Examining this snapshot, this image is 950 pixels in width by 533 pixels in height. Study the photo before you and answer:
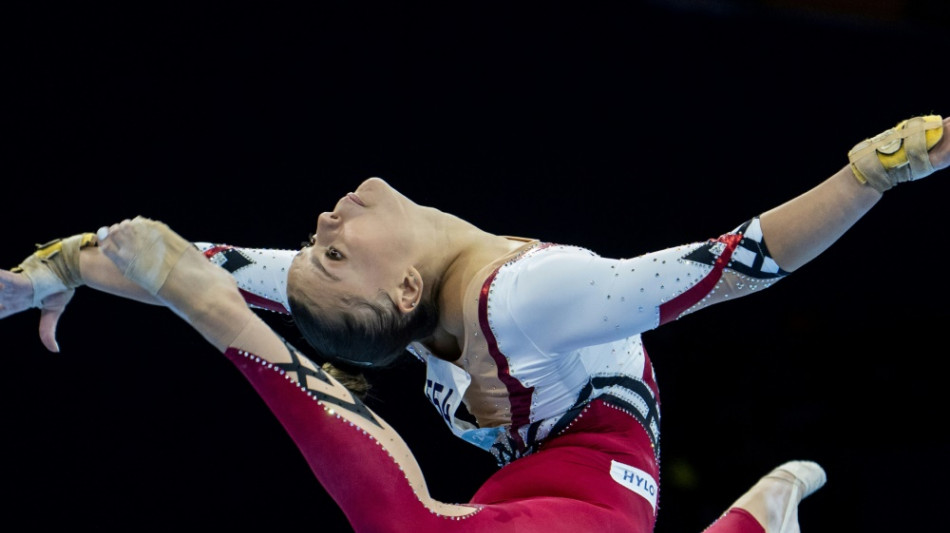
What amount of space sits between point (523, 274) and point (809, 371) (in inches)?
68.0

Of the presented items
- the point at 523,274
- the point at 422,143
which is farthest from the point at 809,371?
the point at 523,274

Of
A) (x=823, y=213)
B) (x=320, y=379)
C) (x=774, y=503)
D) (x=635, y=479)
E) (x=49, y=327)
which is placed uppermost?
(x=823, y=213)

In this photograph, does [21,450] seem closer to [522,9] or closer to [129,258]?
[129,258]

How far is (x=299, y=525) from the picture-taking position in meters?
2.67

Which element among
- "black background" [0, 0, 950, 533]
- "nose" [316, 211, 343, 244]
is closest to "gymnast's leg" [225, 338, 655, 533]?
"nose" [316, 211, 343, 244]

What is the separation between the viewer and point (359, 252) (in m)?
1.74

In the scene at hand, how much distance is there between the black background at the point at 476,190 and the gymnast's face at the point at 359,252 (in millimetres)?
938

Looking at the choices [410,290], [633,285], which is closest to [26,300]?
[410,290]

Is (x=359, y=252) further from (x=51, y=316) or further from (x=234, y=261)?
(x=51, y=316)

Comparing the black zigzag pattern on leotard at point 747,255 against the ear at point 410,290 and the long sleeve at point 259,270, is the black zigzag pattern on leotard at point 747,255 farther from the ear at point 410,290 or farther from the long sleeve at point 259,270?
the long sleeve at point 259,270

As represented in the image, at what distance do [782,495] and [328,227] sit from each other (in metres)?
1.16

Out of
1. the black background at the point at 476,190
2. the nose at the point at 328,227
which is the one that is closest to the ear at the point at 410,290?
A: the nose at the point at 328,227

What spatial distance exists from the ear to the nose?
5.6 inches

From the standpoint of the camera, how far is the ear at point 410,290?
1751 mm
